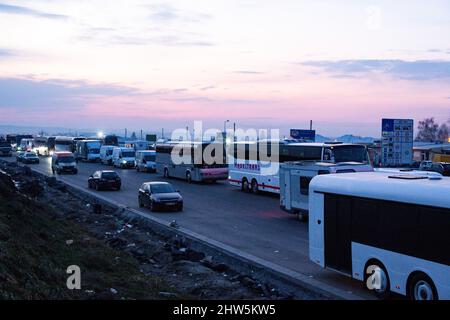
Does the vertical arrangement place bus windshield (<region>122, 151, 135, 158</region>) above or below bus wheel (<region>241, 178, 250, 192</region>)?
above

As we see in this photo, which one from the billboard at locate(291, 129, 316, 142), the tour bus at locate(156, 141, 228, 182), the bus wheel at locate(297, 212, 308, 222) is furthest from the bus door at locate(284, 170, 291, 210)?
the billboard at locate(291, 129, 316, 142)

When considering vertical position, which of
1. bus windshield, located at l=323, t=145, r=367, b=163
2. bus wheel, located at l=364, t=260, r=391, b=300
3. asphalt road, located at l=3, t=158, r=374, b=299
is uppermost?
bus windshield, located at l=323, t=145, r=367, b=163

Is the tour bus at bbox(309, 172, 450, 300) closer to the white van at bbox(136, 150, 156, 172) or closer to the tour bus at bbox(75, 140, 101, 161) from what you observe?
the white van at bbox(136, 150, 156, 172)

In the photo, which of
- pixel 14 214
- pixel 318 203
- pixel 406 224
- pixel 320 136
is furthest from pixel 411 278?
pixel 320 136

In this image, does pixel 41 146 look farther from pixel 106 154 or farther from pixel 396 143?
pixel 396 143

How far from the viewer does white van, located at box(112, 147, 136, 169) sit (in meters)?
61.7

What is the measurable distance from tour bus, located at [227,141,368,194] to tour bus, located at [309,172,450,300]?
1349 cm

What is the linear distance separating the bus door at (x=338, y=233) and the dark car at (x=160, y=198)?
46.7 ft

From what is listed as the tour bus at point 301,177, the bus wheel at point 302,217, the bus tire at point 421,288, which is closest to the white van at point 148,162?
the tour bus at point 301,177

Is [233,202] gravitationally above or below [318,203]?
below

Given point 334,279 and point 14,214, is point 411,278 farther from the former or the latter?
point 14,214
